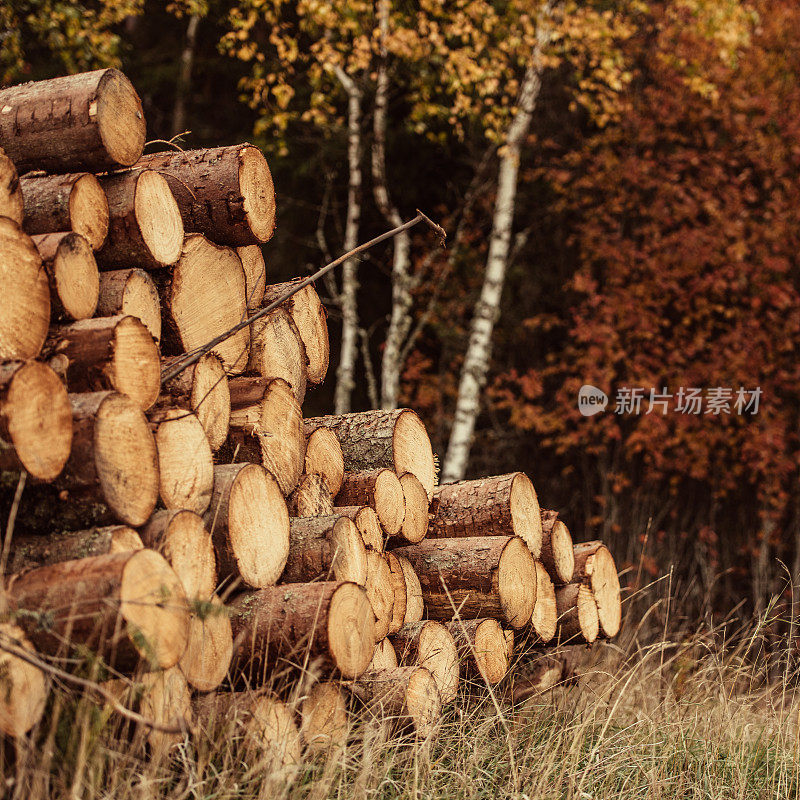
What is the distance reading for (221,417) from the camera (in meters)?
2.73

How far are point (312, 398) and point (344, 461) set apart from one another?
227 inches

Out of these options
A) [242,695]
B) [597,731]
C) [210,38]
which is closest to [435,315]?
[210,38]

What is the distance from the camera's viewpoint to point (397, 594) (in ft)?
9.94

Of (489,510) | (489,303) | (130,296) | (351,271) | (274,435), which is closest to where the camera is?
(130,296)

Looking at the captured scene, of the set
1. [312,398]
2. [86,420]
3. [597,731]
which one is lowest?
[312,398]

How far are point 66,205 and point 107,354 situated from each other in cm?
48

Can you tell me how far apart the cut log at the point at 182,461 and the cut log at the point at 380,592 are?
643mm

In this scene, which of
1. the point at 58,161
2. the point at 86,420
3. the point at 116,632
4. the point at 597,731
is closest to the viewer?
the point at 116,632

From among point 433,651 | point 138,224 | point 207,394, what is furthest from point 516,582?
point 138,224

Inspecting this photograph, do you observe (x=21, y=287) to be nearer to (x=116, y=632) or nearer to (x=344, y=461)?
(x=116, y=632)

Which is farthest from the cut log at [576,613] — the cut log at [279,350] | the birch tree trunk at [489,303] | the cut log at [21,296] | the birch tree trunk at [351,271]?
the birch tree trunk at [351,271]

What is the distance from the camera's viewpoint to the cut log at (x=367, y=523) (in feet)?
9.39

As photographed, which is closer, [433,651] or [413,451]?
[433,651]

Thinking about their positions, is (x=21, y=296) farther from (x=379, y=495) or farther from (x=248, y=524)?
(x=379, y=495)
